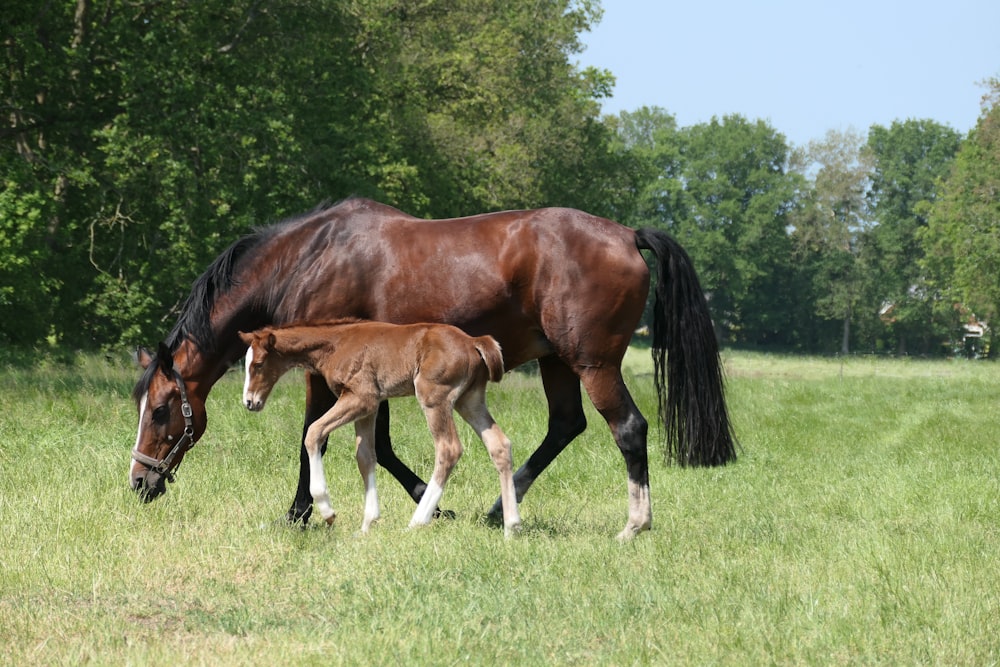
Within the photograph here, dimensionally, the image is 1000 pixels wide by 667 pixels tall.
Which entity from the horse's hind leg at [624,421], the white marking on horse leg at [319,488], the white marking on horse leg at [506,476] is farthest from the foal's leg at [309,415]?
the horse's hind leg at [624,421]

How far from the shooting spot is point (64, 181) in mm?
23891

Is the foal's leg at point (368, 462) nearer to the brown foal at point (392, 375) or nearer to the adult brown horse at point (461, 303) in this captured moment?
the brown foal at point (392, 375)

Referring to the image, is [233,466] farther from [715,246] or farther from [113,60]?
[715,246]

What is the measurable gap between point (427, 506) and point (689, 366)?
7.14 feet

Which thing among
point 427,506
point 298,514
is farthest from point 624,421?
point 298,514

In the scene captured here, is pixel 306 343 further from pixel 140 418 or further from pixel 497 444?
pixel 140 418

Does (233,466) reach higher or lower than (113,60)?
lower

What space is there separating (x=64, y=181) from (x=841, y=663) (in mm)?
22053

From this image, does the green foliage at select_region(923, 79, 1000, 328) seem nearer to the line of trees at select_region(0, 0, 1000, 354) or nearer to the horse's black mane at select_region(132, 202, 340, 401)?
the line of trees at select_region(0, 0, 1000, 354)

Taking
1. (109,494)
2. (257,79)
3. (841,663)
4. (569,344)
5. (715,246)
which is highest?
(257,79)

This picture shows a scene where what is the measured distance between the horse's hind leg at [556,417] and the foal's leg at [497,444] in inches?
44.0

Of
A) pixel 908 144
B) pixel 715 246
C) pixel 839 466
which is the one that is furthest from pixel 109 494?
pixel 908 144

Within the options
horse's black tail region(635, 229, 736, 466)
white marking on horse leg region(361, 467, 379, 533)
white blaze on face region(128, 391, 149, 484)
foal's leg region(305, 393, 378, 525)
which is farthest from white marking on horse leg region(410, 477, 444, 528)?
white blaze on face region(128, 391, 149, 484)

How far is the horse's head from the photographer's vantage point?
794cm
